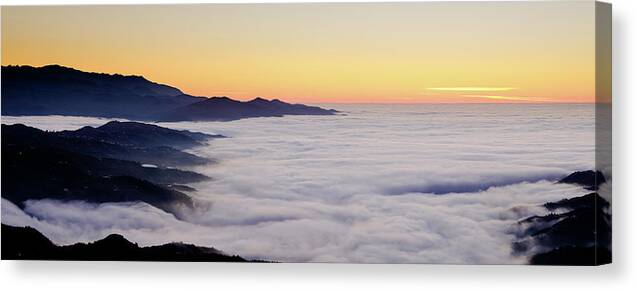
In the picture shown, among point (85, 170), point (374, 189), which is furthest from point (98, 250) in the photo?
point (374, 189)

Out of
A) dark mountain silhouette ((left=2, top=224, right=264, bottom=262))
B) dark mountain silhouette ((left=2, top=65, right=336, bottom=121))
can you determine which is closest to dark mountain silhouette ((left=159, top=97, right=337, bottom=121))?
dark mountain silhouette ((left=2, top=65, right=336, bottom=121))

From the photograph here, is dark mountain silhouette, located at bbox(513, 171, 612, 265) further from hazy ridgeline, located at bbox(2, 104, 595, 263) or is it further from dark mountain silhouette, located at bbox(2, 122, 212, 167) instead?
dark mountain silhouette, located at bbox(2, 122, 212, 167)

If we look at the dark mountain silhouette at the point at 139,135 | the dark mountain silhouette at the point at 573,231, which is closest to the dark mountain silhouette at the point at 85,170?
the dark mountain silhouette at the point at 139,135

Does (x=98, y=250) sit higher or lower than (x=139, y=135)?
lower

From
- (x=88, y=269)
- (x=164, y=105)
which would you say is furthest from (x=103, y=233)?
(x=164, y=105)

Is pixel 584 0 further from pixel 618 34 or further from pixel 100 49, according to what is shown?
pixel 100 49

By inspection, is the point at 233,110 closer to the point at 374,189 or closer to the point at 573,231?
the point at 374,189
